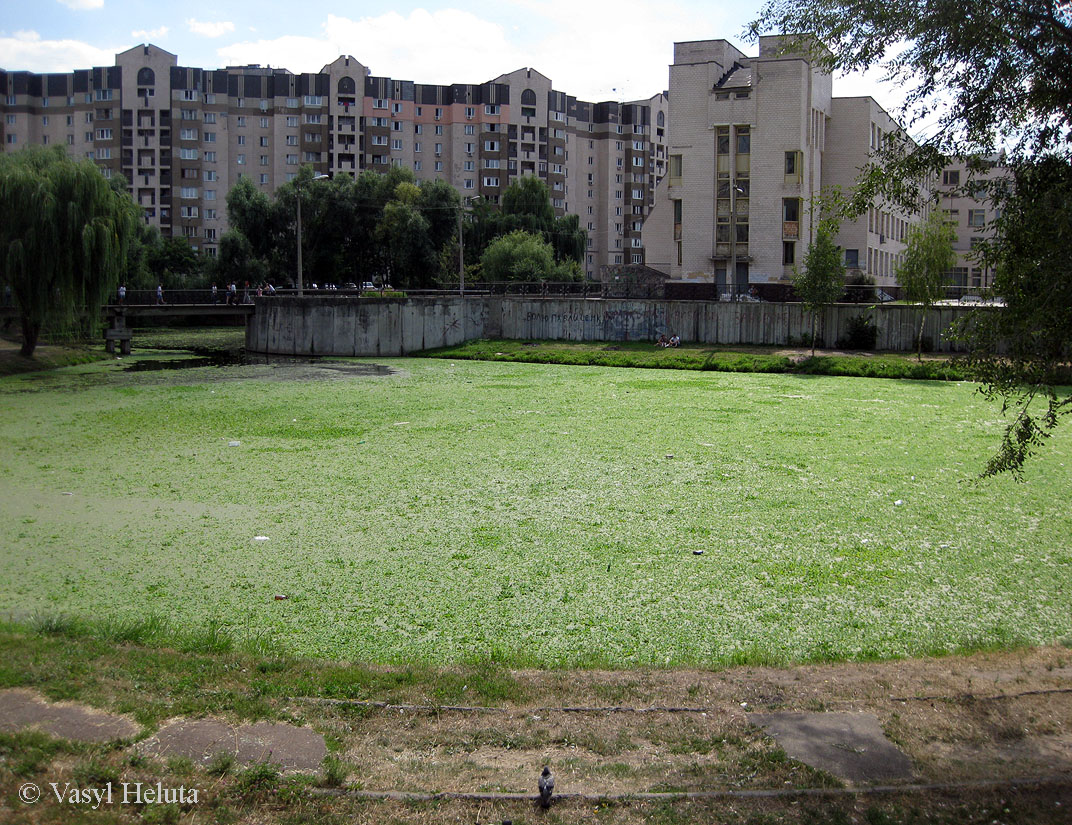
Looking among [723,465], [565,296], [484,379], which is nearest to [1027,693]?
[723,465]

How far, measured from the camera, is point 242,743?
15.6 feet

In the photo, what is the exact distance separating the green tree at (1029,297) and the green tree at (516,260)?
48.7m

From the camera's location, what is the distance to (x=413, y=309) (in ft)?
121

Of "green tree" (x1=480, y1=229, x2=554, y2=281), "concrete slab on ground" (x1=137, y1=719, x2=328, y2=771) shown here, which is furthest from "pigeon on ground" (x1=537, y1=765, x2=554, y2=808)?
"green tree" (x1=480, y1=229, x2=554, y2=281)

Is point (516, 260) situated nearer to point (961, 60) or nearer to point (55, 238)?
point (55, 238)

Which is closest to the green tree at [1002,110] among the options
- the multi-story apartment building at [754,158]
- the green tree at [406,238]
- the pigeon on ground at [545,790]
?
the pigeon on ground at [545,790]

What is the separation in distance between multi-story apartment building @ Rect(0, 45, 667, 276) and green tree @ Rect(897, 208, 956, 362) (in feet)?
182

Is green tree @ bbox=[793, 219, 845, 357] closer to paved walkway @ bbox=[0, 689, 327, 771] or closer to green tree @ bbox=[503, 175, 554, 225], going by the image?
paved walkway @ bbox=[0, 689, 327, 771]

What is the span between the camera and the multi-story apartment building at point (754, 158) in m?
45.8

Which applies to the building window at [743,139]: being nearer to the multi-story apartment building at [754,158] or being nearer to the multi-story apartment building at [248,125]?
the multi-story apartment building at [754,158]

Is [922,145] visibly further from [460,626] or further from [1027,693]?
[460,626]

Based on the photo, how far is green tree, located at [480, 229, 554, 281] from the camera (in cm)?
5456

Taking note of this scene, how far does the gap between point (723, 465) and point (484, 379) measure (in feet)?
46.7

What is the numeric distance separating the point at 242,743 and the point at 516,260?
52275 mm
